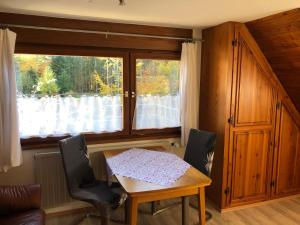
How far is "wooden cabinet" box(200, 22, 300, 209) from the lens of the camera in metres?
2.97

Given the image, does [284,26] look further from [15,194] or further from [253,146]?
[15,194]

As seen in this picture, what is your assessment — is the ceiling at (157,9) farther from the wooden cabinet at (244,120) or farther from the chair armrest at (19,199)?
the chair armrest at (19,199)

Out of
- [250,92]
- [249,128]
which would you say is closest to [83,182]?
[249,128]

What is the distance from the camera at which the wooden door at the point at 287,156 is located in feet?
11.0

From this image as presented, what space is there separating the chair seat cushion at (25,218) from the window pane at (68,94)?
97 centimetres

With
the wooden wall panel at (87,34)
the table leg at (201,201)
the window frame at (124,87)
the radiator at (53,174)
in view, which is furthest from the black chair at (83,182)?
the wooden wall panel at (87,34)

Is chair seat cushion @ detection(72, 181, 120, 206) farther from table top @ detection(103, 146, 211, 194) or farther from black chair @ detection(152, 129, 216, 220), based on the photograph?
black chair @ detection(152, 129, 216, 220)

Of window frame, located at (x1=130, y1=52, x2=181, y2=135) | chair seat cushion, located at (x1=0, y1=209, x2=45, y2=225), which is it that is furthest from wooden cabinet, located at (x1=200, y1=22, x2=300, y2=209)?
chair seat cushion, located at (x1=0, y1=209, x2=45, y2=225)

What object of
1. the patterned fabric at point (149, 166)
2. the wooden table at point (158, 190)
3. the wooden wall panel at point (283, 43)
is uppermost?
the wooden wall panel at point (283, 43)

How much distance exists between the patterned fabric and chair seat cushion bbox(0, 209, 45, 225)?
0.68 m

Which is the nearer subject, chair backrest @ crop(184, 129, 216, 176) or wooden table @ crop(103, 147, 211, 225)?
wooden table @ crop(103, 147, 211, 225)

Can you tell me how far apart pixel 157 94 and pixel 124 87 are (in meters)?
0.44

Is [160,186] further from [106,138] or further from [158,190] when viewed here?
[106,138]

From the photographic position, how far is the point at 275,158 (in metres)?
3.35
